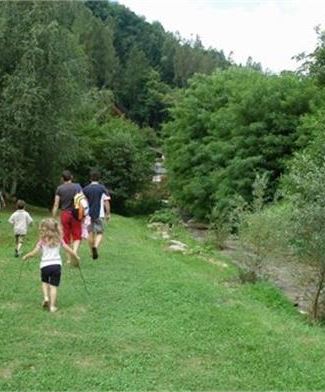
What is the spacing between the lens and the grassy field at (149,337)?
6863mm

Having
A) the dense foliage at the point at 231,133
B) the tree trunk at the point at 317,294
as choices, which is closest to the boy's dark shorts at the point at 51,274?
the tree trunk at the point at 317,294

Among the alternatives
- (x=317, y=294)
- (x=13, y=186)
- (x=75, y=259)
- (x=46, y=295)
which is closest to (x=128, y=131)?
(x=13, y=186)

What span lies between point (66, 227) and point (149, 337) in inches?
210

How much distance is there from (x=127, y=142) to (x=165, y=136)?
2976 mm

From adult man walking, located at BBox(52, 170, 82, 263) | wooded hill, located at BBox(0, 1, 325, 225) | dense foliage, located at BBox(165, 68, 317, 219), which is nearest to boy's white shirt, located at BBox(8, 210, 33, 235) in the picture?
adult man walking, located at BBox(52, 170, 82, 263)

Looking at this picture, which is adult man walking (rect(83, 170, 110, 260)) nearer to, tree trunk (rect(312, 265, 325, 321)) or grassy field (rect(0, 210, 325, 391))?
grassy field (rect(0, 210, 325, 391))

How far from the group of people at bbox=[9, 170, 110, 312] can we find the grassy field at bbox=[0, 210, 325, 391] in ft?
1.53

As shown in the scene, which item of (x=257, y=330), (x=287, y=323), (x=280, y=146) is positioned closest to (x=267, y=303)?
(x=287, y=323)

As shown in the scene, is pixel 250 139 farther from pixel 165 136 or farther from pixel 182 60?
pixel 182 60

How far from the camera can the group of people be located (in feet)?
32.2

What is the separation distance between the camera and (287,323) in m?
10.5

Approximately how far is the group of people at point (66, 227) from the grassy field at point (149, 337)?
47cm

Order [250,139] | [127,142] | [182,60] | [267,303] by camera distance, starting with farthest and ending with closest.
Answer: [182,60], [127,142], [250,139], [267,303]

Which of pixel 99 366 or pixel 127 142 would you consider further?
pixel 127 142
